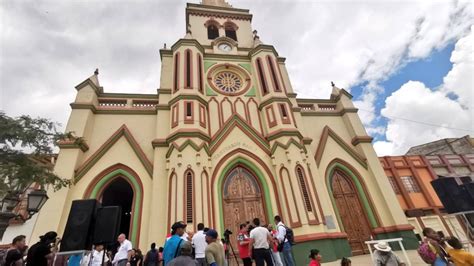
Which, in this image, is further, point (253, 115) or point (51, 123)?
point (253, 115)

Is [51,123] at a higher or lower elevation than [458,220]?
higher

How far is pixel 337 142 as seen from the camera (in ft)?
52.4

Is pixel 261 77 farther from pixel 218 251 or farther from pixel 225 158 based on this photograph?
pixel 218 251

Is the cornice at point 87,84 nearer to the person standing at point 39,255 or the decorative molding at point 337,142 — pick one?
the person standing at point 39,255

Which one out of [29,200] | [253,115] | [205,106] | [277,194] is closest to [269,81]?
[253,115]

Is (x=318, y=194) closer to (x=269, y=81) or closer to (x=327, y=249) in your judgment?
(x=327, y=249)

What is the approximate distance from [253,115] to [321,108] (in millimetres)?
5719

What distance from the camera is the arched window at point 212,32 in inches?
838

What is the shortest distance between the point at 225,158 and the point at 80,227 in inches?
340

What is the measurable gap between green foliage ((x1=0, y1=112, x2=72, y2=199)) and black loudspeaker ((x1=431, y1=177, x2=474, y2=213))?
554 inches

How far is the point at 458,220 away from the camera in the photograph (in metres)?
Result: 16.8

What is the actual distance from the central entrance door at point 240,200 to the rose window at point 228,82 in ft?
19.9

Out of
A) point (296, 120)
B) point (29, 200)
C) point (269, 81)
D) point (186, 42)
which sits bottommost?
point (29, 200)

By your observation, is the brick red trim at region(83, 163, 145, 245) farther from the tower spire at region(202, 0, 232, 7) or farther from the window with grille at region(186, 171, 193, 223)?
the tower spire at region(202, 0, 232, 7)
